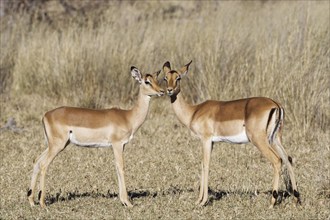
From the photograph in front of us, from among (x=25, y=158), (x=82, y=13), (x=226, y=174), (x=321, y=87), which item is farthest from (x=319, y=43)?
(x=82, y=13)

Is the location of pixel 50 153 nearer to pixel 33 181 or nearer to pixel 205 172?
pixel 33 181

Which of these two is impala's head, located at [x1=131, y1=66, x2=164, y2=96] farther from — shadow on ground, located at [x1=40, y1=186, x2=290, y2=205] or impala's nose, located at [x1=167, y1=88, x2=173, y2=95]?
shadow on ground, located at [x1=40, y1=186, x2=290, y2=205]

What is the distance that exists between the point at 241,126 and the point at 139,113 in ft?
3.35

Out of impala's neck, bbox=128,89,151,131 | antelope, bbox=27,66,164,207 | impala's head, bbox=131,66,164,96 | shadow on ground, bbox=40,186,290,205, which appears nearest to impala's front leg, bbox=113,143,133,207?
antelope, bbox=27,66,164,207

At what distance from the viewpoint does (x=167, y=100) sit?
12578 mm

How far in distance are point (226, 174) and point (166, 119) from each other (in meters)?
3.25

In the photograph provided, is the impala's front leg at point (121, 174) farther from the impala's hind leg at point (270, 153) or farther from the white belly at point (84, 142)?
the impala's hind leg at point (270, 153)

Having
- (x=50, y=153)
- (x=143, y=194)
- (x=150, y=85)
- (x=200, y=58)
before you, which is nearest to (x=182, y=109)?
(x=150, y=85)

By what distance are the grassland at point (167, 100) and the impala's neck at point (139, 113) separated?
2.45 ft

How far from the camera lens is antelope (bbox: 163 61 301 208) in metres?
6.57

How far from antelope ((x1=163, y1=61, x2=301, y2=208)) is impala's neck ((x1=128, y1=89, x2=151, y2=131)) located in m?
0.25

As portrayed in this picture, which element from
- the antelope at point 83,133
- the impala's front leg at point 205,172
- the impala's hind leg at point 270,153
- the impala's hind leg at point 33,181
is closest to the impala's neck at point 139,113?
the antelope at point 83,133

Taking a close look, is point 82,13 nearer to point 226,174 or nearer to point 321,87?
point 321,87

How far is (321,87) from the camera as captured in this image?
10.5 m
